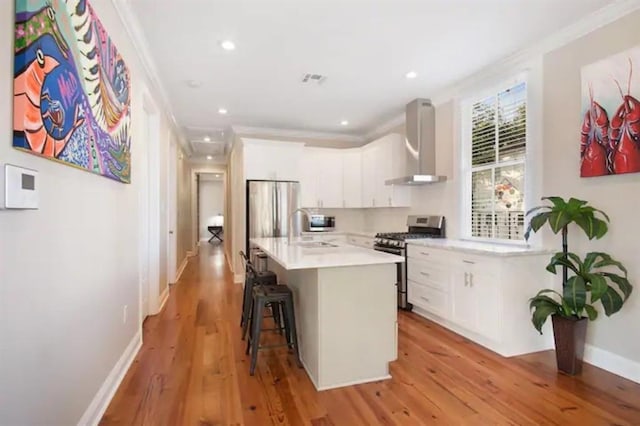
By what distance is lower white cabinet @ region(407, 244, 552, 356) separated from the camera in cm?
293

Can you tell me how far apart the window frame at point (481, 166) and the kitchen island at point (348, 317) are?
178 centimetres

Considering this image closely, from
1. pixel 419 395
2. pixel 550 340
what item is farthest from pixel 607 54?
pixel 419 395

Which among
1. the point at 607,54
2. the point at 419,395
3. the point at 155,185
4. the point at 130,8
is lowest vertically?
the point at 419,395

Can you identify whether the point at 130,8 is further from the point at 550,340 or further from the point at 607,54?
the point at 550,340

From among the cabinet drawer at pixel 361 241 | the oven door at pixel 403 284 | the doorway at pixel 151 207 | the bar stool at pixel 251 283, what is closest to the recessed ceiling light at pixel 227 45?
the doorway at pixel 151 207

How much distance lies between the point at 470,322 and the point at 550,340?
2.25ft

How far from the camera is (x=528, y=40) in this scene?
3088 mm

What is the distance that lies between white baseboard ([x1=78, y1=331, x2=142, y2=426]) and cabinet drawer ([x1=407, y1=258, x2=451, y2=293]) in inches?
118

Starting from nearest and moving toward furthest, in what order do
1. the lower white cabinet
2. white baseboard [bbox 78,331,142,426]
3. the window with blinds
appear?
1. white baseboard [bbox 78,331,142,426]
2. the lower white cabinet
3. the window with blinds

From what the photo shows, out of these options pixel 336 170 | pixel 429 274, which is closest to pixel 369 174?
pixel 336 170

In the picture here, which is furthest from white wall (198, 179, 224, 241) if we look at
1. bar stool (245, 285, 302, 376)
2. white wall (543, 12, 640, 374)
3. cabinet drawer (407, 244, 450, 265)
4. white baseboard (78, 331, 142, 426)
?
white wall (543, 12, 640, 374)

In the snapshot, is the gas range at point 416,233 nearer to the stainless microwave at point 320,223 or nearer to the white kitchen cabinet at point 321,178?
the stainless microwave at point 320,223

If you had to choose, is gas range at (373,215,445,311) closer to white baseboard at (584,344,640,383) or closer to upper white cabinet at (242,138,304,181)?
white baseboard at (584,344,640,383)

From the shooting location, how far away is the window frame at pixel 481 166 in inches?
130
